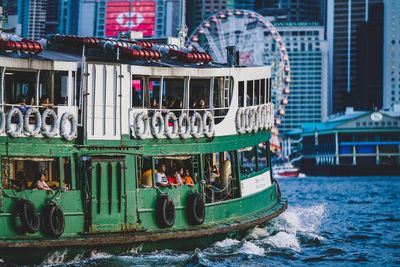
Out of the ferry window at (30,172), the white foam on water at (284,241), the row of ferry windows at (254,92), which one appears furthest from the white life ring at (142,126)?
the white foam on water at (284,241)

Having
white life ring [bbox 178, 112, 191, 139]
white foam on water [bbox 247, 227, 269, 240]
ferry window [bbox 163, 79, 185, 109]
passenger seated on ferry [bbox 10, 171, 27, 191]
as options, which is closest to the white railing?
passenger seated on ferry [bbox 10, 171, 27, 191]

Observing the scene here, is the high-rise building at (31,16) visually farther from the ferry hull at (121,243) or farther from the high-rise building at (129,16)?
the ferry hull at (121,243)

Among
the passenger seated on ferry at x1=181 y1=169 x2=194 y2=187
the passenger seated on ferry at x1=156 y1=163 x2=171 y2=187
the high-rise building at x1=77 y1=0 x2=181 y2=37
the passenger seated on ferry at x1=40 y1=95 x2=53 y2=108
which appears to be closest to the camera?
the passenger seated on ferry at x1=40 y1=95 x2=53 y2=108

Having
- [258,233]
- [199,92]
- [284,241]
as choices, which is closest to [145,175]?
[199,92]

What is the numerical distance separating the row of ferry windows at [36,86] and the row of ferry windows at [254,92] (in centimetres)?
552

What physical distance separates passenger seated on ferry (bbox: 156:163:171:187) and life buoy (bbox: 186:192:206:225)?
2.24ft

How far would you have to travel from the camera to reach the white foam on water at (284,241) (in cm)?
2852

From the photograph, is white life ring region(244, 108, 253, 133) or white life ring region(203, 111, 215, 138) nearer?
white life ring region(203, 111, 215, 138)

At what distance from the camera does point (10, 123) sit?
72.3ft

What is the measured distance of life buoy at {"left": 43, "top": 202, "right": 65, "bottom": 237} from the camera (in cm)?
2217

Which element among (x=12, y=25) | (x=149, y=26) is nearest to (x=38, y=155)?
(x=12, y=25)

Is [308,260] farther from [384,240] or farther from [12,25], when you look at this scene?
[12,25]

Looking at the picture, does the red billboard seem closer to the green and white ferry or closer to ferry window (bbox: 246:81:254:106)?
ferry window (bbox: 246:81:254:106)

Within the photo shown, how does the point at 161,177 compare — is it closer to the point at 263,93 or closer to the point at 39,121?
the point at 39,121
